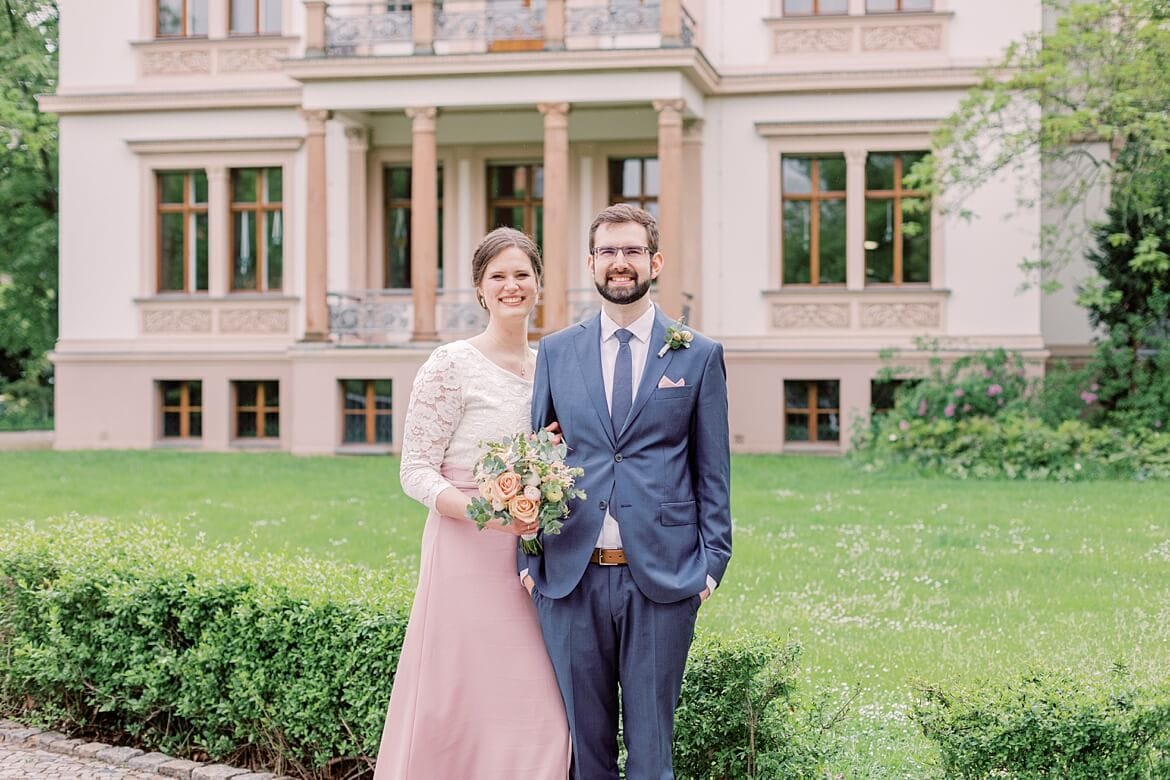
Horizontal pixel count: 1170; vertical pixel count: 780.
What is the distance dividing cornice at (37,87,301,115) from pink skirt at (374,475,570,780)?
1887cm

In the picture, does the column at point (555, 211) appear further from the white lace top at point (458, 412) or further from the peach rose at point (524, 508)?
the peach rose at point (524, 508)

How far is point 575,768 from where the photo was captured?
174 inches

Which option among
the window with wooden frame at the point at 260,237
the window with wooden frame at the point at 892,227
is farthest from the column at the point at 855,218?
the window with wooden frame at the point at 260,237

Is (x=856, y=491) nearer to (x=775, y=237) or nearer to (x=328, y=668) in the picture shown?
(x=775, y=237)

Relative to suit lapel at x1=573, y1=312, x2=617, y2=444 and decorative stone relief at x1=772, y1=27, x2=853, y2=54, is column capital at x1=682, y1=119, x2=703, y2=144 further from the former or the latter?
suit lapel at x1=573, y1=312, x2=617, y2=444

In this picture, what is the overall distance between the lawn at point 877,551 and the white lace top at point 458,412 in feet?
5.27

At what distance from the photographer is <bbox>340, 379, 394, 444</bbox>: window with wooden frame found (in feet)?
68.7

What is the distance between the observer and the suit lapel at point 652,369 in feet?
13.7

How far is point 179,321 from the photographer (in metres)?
22.6

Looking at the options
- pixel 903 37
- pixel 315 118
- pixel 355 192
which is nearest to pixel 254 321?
pixel 355 192

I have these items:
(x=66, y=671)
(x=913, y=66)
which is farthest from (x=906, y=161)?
(x=66, y=671)

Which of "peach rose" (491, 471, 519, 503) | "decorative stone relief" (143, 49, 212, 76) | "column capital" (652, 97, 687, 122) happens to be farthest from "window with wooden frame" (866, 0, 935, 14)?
"peach rose" (491, 471, 519, 503)

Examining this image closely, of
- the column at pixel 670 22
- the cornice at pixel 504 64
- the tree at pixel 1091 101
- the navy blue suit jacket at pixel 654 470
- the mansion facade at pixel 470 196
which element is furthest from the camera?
the mansion facade at pixel 470 196

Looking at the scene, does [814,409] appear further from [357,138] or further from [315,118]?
[315,118]
